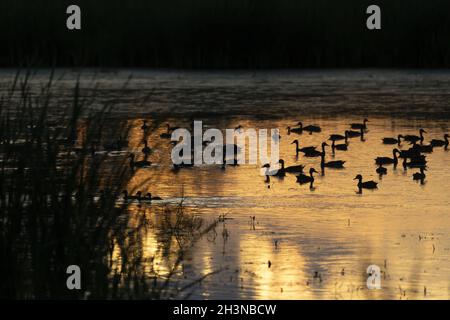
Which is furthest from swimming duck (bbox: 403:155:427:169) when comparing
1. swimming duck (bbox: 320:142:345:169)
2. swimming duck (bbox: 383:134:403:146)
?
swimming duck (bbox: 383:134:403:146)

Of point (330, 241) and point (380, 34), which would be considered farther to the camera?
point (380, 34)

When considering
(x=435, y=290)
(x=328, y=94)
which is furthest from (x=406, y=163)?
(x=328, y=94)

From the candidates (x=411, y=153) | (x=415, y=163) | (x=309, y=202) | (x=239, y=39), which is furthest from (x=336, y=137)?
(x=239, y=39)

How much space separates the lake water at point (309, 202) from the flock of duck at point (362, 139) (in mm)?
139

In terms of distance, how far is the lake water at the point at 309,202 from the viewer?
9258 mm

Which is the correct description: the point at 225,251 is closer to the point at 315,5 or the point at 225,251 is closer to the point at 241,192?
the point at 241,192

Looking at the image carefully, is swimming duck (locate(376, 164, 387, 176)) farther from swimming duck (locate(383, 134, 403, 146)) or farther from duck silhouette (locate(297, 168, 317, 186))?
swimming duck (locate(383, 134, 403, 146))

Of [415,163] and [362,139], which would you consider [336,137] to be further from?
[415,163]

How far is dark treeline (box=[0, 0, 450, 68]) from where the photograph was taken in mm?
28250

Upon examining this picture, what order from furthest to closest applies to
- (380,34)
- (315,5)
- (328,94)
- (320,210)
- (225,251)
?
1. (315,5)
2. (380,34)
3. (328,94)
4. (320,210)
5. (225,251)

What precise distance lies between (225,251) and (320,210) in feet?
7.68

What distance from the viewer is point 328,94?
24766mm

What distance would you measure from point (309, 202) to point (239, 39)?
15875 millimetres

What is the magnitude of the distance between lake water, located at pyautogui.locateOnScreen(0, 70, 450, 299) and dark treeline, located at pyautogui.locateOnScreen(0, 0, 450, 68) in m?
3.06
